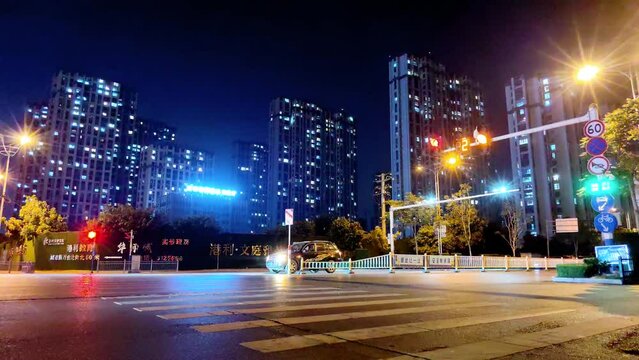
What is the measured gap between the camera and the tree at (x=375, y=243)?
47919 millimetres

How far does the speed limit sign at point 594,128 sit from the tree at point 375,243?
108ft

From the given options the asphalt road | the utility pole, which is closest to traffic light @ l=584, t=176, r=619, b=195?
the asphalt road

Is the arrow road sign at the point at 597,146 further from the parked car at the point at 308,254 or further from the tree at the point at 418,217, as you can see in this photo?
the tree at the point at 418,217

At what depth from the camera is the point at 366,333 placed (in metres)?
7.24

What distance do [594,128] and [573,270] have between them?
943cm

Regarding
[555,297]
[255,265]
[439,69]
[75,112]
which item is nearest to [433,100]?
[439,69]

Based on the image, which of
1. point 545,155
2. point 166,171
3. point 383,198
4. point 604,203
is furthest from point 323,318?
point 166,171

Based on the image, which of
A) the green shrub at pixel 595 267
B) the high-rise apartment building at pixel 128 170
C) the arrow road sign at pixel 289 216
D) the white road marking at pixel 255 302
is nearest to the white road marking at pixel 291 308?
the white road marking at pixel 255 302

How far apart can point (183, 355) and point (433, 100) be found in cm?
13768

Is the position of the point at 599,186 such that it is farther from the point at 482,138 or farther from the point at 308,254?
the point at 308,254

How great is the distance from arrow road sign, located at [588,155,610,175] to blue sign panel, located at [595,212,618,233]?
12.2 feet

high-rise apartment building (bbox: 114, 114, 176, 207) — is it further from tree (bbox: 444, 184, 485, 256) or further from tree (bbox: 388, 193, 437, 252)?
tree (bbox: 444, 184, 485, 256)

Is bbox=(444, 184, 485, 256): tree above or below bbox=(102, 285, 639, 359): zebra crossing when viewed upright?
above

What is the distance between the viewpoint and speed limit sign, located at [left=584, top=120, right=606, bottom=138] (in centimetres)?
1483
